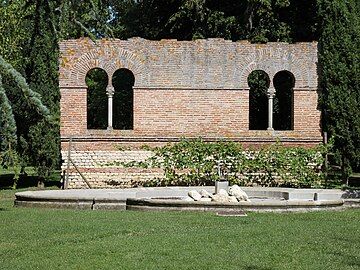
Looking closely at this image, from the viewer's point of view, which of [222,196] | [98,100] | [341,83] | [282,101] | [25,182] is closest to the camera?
[222,196]

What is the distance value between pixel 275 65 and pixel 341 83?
2.17 metres

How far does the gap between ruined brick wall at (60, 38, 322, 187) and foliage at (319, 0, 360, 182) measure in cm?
44

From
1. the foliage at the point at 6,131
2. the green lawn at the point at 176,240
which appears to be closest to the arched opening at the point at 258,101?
the green lawn at the point at 176,240

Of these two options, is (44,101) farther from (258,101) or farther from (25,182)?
(258,101)

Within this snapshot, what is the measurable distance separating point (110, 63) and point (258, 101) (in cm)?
837

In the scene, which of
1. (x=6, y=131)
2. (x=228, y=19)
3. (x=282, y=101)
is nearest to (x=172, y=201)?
(x=6, y=131)

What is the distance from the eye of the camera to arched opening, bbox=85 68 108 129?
4194 cm


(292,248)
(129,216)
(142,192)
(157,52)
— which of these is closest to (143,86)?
(157,52)

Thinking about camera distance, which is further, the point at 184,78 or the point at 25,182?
the point at 25,182

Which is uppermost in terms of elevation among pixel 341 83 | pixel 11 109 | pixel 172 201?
pixel 341 83

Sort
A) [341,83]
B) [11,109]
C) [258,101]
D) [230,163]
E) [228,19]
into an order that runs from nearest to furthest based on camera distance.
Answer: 1. [11,109]
2. [230,163]
3. [341,83]
4. [228,19]
5. [258,101]

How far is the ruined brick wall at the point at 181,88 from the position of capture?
23.3m

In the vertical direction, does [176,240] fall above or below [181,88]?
below

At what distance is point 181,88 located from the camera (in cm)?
2350
